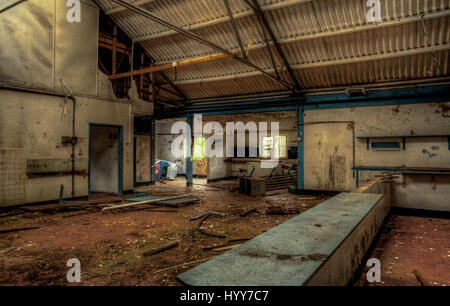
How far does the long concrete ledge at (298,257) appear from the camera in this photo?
63.1 inches

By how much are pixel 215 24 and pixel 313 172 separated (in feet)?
17.6

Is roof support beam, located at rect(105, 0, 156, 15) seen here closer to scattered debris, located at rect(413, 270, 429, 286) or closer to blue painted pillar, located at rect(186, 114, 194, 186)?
blue painted pillar, located at rect(186, 114, 194, 186)

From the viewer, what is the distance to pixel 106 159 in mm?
9039

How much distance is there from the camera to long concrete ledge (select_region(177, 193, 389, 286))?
160 centimetres

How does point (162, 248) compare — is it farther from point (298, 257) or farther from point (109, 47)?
point (109, 47)

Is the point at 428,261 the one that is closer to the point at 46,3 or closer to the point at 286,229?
the point at 286,229

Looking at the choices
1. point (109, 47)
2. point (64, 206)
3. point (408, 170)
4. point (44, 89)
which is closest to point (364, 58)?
point (408, 170)

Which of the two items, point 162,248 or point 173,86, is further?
point 173,86

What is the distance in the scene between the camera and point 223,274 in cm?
165

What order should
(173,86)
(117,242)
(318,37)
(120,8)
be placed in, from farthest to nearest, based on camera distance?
(173,86)
(120,8)
(318,37)
(117,242)

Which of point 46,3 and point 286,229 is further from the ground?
point 46,3

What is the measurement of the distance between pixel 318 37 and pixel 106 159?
7.35 meters

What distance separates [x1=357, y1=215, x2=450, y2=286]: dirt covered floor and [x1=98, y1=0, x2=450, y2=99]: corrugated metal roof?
13.2ft
